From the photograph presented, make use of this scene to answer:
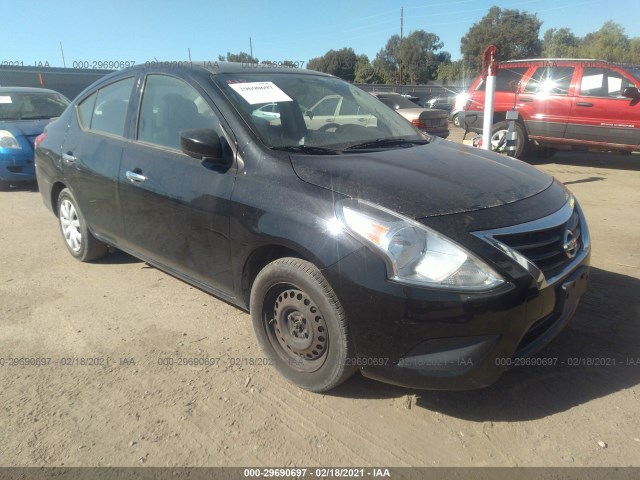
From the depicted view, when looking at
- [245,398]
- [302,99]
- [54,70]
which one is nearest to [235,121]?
[302,99]

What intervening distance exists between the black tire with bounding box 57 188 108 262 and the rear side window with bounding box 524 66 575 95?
8.64m

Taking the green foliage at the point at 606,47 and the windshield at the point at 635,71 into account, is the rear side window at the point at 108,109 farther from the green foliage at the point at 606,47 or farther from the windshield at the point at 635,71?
the green foliage at the point at 606,47

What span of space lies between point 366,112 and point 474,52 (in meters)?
69.6

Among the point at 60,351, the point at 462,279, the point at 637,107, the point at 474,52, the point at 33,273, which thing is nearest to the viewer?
the point at 462,279

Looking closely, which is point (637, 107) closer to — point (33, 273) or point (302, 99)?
point (302, 99)

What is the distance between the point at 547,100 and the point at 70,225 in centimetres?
869

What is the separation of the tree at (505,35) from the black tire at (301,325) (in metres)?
68.1

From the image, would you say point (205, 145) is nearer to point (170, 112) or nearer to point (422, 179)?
point (170, 112)

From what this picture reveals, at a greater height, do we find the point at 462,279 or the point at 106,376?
the point at 462,279

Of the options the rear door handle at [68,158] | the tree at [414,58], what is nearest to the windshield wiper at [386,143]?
the rear door handle at [68,158]

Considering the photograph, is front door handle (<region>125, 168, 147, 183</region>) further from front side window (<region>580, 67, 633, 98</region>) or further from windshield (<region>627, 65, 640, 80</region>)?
windshield (<region>627, 65, 640, 80</region>)

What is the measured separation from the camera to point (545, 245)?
2.41 metres

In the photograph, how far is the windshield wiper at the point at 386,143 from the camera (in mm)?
3086

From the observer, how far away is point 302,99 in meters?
3.40
